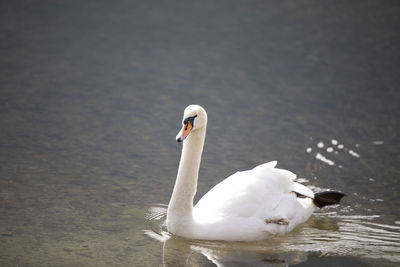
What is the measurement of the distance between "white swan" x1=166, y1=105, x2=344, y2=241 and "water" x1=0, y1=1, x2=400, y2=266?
0.42ft

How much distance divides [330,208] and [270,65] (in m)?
4.50

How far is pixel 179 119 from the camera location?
8047 mm

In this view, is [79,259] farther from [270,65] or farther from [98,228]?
[270,65]

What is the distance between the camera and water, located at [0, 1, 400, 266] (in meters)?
5.12

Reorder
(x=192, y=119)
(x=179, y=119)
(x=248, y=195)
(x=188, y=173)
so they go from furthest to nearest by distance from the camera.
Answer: (x=179, y=119) → (x=248, y=195) → (x=188, y=173) → (x=192, y=119)

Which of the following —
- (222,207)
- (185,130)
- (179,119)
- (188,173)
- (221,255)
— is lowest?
(221,255)

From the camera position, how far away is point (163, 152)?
7.08 meters

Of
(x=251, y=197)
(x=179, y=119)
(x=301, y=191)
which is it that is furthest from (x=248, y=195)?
(x=179, y=119)

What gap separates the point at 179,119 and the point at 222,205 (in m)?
3.04

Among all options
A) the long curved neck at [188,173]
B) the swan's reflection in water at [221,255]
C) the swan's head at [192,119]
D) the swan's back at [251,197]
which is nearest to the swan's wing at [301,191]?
the swan's back at [251,197]

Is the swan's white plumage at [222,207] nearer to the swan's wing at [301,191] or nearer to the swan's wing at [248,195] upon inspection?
the swan's wing at [248,195]

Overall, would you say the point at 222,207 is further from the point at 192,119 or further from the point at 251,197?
the point at 192,119

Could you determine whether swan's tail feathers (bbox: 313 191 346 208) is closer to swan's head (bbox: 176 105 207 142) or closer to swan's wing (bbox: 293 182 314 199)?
swan's wing (bbox: 293 182 314 199)

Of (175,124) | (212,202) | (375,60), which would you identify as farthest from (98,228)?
(375,60)
